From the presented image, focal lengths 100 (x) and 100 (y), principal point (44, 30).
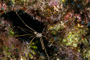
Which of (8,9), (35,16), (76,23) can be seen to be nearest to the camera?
(8,9)

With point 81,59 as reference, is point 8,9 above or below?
above

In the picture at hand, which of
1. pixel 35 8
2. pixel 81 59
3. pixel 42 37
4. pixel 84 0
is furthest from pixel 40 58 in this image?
Result: pixel 84 0

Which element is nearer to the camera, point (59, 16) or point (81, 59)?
point (59, 16)

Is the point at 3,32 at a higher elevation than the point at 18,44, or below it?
higher

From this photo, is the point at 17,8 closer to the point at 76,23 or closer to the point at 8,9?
the point at 8,9

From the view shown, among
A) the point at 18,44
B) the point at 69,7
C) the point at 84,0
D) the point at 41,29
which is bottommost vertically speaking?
the point at 18,44

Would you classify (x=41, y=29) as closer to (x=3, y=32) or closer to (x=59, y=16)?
(x=59, y=16)

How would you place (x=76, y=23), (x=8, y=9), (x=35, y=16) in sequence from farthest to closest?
(x=76, y=23)
(x=35, y=16)
(x=8, y=9)

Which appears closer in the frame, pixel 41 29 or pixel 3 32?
pixel 3 32

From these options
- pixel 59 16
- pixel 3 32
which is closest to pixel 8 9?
pixel 3 32
